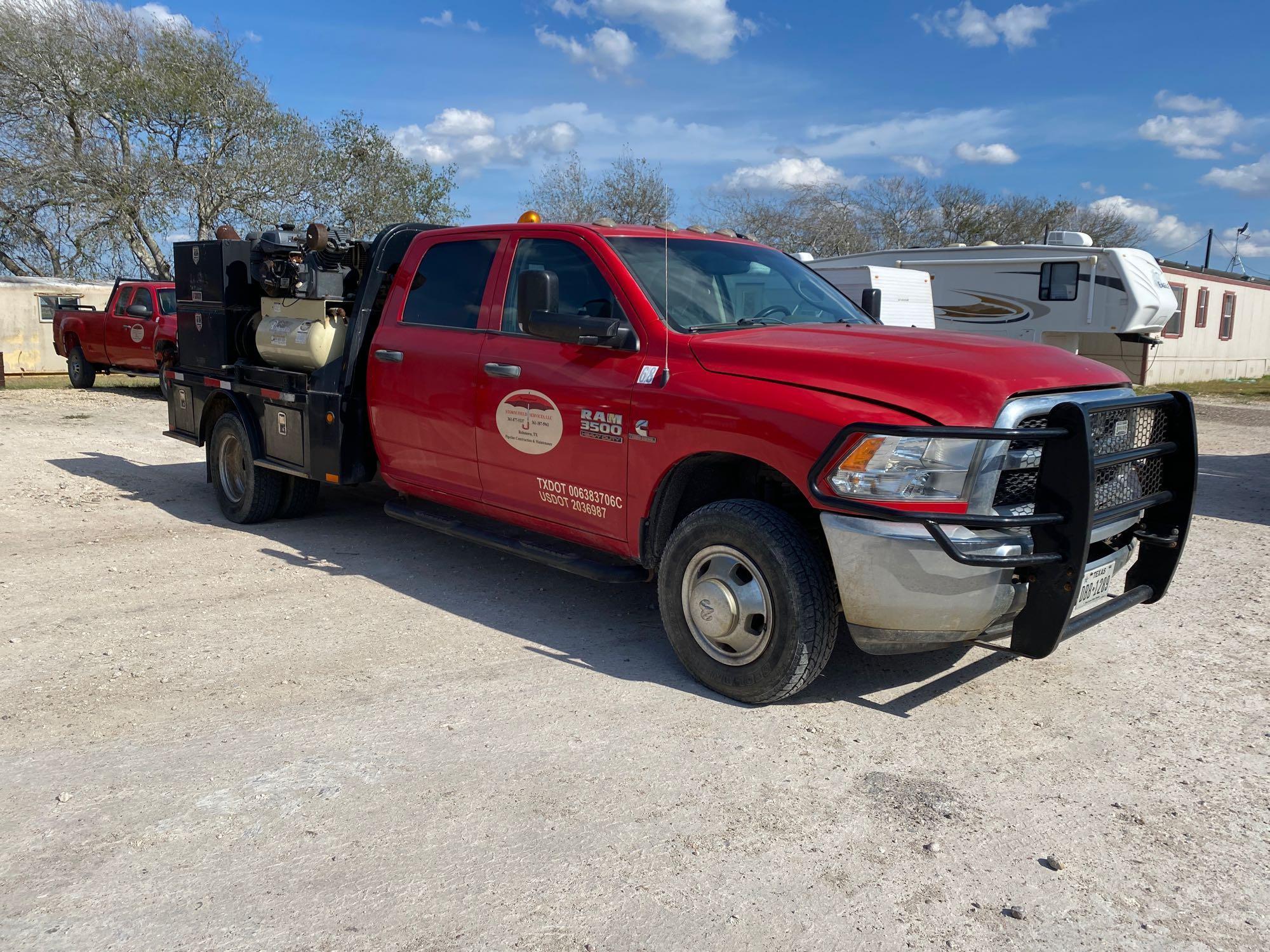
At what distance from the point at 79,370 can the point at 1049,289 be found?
687 inches

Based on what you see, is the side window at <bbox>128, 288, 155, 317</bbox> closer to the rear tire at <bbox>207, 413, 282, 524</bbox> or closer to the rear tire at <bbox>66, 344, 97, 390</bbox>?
the rear tire at <bbox>66, 344, 97, 390</bbox>

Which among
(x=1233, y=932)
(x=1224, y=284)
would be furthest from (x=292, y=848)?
(x=1224, y=284)

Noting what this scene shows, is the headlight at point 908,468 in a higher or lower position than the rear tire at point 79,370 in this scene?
higher

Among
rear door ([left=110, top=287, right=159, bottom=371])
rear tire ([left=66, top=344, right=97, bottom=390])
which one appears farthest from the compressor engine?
rear tire ([left=66, top=344, right=97, bottom=390])

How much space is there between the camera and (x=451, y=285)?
18.6ft

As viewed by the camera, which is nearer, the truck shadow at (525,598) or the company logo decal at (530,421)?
the truck shadow at (525,598)

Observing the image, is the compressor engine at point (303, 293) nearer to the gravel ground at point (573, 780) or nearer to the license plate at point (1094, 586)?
the gravel ground at point (573, 780)

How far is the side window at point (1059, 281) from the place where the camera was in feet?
55.9

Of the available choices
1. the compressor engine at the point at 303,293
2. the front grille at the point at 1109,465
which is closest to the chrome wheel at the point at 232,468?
the compressor engine at the point at 303,293

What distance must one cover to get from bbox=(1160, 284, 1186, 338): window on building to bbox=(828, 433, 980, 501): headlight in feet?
80.4

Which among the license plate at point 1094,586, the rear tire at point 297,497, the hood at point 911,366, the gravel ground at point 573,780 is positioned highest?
the hood at point 911,366

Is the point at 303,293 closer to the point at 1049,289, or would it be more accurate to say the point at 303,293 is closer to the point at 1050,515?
the point at 1050,515

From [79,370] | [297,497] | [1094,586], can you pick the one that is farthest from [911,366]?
[79,370]

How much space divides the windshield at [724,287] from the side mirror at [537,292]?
0.44 metres
